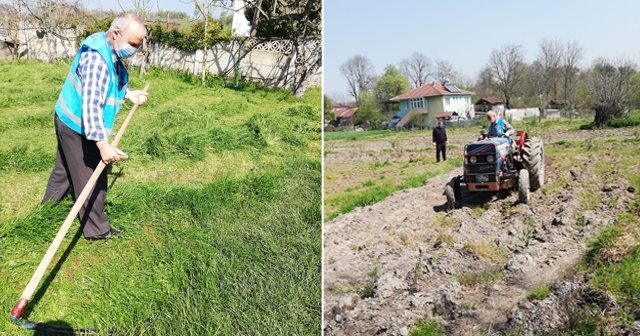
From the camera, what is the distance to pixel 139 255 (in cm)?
261

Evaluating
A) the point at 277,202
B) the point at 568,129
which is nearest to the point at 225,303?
the point at 277,202

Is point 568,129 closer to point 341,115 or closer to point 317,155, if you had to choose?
point 317,155

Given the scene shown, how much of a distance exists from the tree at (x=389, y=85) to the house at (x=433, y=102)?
8 cm

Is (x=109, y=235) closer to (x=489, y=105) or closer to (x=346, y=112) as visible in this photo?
(x=346, y=112)

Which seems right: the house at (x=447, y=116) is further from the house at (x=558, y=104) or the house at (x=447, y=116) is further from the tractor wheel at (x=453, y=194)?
the house at (x=558, y=104)

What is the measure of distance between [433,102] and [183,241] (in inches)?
170

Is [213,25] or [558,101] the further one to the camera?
[213,25]

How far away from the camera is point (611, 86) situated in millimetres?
3016

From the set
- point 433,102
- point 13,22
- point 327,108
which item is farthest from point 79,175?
point 13,22

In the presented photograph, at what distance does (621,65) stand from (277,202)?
212 cm

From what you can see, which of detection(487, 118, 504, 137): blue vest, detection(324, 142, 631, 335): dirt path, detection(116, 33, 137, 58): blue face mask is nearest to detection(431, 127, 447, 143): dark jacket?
detection(487, 118, 504, 137): blue vest

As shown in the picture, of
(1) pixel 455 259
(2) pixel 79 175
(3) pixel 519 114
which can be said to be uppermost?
(3) pixel 519 114

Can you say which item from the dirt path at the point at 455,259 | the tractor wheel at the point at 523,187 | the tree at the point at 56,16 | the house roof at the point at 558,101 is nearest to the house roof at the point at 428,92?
the tractor wheel at the point at 523,187

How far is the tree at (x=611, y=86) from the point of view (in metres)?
2.94
